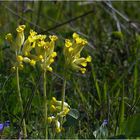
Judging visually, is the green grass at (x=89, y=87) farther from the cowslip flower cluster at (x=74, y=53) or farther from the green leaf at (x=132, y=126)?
the cowslip flower cluster at (x=74, y=53)

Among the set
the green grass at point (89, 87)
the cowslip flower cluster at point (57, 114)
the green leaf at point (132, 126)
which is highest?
the green grass at point (89, 87)

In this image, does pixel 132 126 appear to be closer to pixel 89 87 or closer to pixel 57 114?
pixel 57 114

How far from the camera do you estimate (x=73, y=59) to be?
1.72m

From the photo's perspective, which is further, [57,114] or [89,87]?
[89,87]

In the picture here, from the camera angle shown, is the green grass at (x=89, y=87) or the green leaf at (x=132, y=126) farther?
the green grass at (x=89, y=87)

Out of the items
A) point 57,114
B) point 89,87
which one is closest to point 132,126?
point 57,114

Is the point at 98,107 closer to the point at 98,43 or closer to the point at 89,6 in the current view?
the point at 98,43

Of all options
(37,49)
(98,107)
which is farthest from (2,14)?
(37,49)

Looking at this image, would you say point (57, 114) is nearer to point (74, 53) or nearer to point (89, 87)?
point (74, 53)

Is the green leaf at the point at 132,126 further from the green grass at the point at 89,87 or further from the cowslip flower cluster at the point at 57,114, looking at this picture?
the cowslip flower cluster at the point at 57,114

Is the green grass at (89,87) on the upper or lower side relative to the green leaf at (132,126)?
upper

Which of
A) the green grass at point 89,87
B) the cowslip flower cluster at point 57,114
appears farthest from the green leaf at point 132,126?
the cowslip flower cluster at point 57,114

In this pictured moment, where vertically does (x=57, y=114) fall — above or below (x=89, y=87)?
below

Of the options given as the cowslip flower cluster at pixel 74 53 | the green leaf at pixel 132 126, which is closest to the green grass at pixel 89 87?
the green leaf at pixel 132 126
